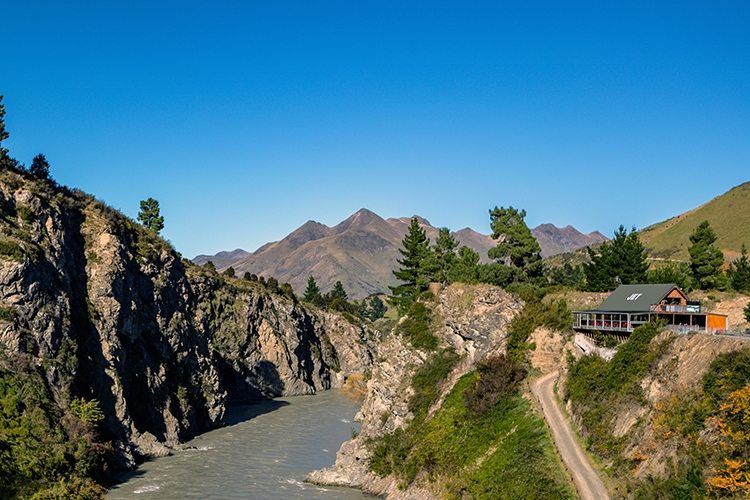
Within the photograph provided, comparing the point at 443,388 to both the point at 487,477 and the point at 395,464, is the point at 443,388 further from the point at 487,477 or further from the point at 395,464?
the point at 487,477

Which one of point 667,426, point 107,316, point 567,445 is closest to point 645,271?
point 567,445

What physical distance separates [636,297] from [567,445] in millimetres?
15180

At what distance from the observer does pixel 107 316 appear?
68.2 meters

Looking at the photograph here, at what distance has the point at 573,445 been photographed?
37906 millimetres

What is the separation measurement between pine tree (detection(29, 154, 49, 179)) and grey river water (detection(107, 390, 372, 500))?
3494 cm

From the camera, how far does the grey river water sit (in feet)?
174

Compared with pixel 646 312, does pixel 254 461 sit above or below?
below

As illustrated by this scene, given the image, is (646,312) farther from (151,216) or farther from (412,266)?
(151,216)

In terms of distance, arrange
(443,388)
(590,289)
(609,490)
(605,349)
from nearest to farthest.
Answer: (609,490) < (605,349) < (443,388) < (590,289)

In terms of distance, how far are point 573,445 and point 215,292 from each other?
276ft

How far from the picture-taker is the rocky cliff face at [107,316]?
58.4 m

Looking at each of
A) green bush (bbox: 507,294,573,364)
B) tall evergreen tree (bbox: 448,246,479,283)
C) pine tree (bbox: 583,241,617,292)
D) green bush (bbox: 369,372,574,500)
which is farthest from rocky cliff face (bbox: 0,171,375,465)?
pine tree (bbox: 583,241,617,292)

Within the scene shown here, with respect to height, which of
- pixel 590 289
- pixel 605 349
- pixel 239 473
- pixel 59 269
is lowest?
pixel 239 473

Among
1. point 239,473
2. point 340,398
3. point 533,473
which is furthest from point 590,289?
point 340,398
